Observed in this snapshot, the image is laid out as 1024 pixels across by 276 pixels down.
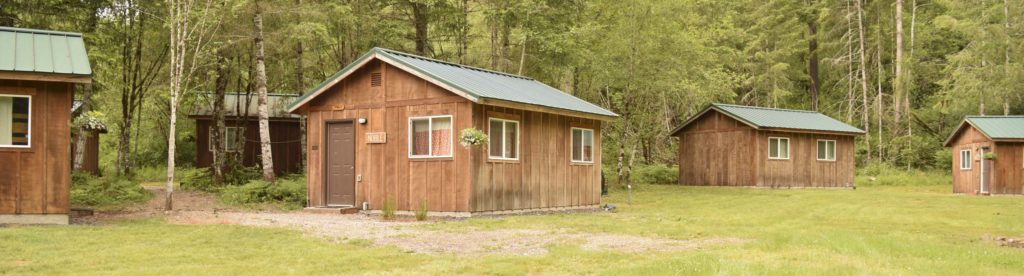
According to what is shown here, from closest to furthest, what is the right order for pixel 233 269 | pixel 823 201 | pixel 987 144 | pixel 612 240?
pixel 233 269, pixel 612 240, pixel 823 201, pixel 987 144

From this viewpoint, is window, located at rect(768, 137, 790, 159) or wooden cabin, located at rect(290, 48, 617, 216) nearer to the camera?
wooden cabin, located at rect(290, 48, 617, 216)

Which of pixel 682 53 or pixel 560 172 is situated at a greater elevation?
pixel 682 53

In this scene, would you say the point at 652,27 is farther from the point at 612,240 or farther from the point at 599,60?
the point at 612,240

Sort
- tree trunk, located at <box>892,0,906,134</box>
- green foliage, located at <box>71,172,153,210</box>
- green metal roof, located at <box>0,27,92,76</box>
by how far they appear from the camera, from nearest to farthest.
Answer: green metal roof, located at <box>0,27,92,76</box> < green foliage, located at <box>71,172,153,210</box> < tree trunk, located at <box>892,0,906,134</box>

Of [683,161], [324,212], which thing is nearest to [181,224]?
[324,212]

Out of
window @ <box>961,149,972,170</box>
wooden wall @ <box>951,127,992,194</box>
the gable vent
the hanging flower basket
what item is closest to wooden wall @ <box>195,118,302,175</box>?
the gable vent

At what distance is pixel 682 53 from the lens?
97.5 ft

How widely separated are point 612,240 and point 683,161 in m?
22.0

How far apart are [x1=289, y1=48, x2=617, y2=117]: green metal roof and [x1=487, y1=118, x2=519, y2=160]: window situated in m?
0.62

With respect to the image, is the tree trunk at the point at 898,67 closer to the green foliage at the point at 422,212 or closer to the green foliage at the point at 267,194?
the green foliage at the point at 267,194

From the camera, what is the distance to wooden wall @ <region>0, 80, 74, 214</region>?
553 inches

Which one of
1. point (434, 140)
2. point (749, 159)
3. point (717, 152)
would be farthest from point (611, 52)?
point (434, 140)

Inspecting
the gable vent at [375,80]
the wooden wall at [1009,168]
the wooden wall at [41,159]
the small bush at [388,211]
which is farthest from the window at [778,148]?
the wooden wall at [41,159]

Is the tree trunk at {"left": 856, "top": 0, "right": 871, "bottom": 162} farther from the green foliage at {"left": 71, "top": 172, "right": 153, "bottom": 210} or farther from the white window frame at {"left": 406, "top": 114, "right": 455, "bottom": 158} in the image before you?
the green foliage at {"left": 71, "top": 172, "right": 153, "bottom": 210}
